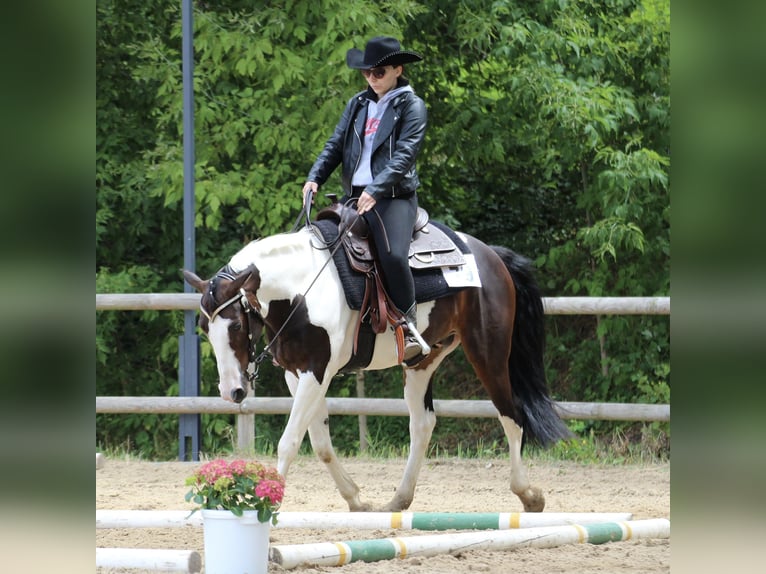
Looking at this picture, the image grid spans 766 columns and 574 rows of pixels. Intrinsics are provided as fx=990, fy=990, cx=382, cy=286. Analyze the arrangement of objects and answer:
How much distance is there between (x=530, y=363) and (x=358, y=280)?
5.13 ft

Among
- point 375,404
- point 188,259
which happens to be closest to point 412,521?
point 375,404

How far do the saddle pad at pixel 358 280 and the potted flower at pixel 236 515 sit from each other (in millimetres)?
1681

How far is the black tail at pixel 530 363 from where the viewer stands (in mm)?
6238

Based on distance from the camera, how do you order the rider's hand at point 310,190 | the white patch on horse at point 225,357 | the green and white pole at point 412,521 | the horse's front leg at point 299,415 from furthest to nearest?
the rider's hand at point 310,190 < the horse's front leg at point 299,415 < the white patch on horse at point 225,357 < the green and white pole at point 412,521

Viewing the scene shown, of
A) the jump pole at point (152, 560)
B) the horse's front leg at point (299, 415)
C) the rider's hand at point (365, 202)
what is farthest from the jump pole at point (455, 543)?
the rider's hand at point (365, 202)

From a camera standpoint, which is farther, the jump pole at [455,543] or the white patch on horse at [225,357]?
the white patch on horse at [225,357]

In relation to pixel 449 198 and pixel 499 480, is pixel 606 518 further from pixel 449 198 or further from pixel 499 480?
pixel 449 198

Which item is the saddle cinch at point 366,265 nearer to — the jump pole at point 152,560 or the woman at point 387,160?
the woman at point 387,160

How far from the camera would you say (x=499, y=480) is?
7.66 meters

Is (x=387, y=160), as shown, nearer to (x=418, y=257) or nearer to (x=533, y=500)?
(x=418, y=257)

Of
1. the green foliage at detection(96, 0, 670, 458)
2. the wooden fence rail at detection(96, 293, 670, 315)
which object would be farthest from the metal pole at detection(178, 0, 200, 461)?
the green foliage at detection(96, 0, 670, 458)

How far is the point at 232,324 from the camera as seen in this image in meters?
5.07

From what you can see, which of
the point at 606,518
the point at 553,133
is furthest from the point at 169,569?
the point at 553,133
